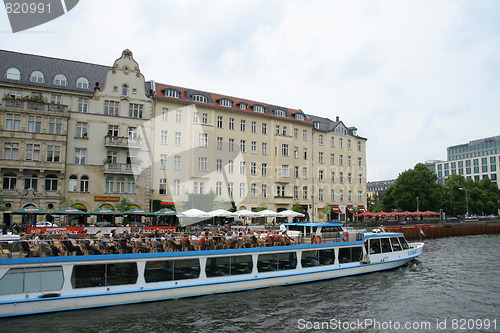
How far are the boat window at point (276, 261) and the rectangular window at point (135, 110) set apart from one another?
33.6 m

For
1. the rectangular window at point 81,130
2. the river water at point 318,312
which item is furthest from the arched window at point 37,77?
the river water at point 318,312

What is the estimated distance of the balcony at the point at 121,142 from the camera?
46.4 m

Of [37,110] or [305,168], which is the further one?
[305,168]

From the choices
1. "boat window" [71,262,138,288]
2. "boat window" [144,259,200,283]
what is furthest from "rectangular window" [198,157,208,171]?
"boat window" [71,262,138,288]

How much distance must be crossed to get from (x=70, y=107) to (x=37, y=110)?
11.9 ft

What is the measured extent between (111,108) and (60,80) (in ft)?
21.5

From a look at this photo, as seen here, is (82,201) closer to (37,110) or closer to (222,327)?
(37,110)

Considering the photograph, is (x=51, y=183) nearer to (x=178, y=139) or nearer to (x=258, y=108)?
(x=178, y=139)

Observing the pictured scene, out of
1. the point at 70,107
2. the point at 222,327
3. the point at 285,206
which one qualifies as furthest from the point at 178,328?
the point at 285,206

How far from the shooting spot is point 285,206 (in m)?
60.0

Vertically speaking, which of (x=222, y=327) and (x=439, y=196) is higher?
(x=439, y=196)

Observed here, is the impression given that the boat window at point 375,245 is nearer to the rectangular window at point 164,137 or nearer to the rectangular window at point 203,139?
the rectangular window at point 203,139

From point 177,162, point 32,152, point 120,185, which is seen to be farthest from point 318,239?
point 32,152

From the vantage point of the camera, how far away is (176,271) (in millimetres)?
17953
